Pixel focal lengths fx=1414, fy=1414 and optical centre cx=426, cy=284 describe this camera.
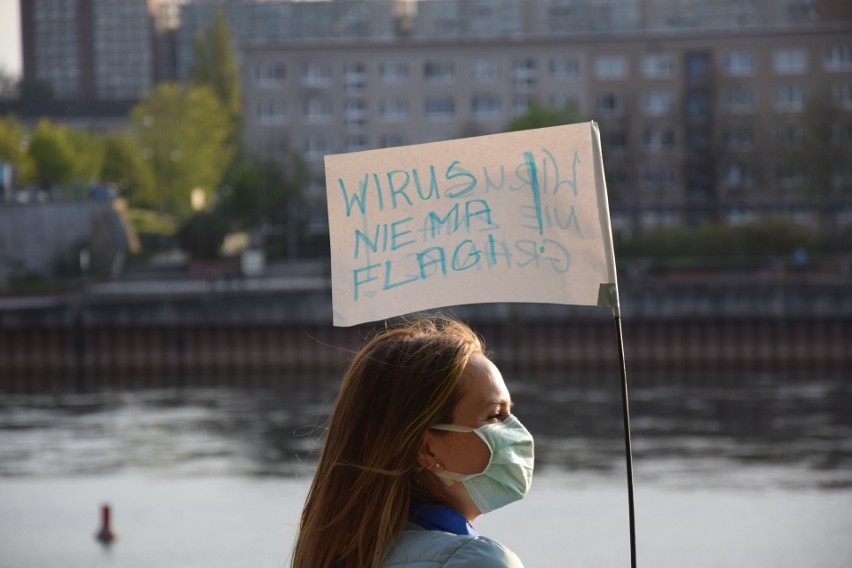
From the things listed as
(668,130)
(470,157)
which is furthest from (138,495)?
(668,130)

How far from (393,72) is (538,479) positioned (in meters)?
63.1

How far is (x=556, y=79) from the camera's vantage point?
8794cm

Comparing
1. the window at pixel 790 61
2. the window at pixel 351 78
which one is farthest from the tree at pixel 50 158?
the window at pixel 790 61

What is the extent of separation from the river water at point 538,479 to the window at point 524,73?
1893 inches

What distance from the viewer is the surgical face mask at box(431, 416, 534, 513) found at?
2.31 m

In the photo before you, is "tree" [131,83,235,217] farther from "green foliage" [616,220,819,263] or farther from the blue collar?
the blue collar

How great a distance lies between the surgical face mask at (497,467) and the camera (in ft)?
7.59

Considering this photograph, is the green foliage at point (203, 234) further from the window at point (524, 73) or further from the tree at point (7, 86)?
the tree at point (7, 86)

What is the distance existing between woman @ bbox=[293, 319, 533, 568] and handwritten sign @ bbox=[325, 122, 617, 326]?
324mm

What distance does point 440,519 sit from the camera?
7.34 feet

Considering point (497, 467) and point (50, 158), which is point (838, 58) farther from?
point (497, 467)

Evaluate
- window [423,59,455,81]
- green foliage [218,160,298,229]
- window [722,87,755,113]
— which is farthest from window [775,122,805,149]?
green foliage [218,160,298,229]

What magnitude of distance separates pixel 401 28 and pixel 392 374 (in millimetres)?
124818

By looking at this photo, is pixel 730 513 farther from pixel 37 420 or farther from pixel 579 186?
pixel 579 186
